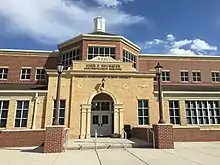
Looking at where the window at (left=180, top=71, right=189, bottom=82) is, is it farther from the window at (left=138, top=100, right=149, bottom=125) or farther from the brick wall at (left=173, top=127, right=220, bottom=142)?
the brick wall at (left=173, top=127, right=220, bottom=142)

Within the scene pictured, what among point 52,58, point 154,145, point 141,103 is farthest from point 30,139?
point 52,58

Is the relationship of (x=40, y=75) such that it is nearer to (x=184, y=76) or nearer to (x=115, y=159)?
(x=184, y=76)

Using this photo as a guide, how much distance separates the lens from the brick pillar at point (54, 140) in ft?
35.1

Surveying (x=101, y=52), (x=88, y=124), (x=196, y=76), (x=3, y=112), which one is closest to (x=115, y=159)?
(x=88, y=124)

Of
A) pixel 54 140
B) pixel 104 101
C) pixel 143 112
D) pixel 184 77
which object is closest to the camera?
pixel 54 140

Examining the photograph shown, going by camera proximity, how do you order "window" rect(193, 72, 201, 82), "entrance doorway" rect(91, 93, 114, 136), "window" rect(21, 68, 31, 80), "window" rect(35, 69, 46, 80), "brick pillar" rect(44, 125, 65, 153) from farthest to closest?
1. "window" rect(193, 72, 201, 82)
2. "window" rect(35, 69, 46, 80)
3. "window" rect(21, 68, 31, 80)
4. "entrance doorway" rect(91, 93, 114, 136)
5. "brick pillar" rect(44, 125, 65, 153)

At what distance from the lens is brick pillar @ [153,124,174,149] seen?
38.5 ft

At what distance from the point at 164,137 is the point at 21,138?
865 centimetres

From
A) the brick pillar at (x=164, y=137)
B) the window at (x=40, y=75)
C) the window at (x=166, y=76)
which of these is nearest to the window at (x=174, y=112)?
the window at (x=166, y=76)

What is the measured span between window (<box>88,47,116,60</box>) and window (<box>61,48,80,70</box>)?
Result: 152cm

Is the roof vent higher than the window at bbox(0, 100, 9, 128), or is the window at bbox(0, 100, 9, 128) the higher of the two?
the roof vent

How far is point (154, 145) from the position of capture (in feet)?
39.9

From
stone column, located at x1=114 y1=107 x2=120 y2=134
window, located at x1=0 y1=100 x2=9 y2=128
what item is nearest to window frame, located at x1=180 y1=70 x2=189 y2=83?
stone column, located at x1=114 y1=107 x2=120 y2=134

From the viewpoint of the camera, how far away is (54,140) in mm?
10805
